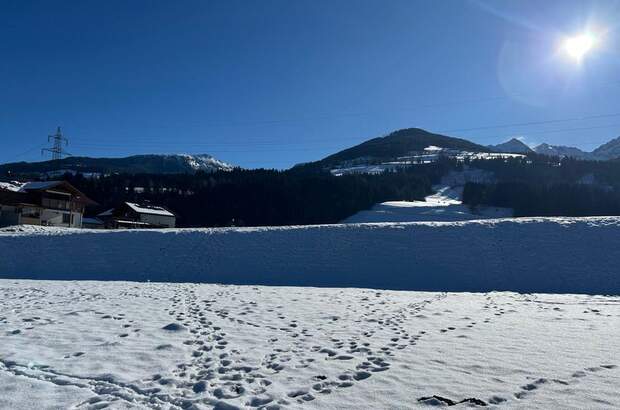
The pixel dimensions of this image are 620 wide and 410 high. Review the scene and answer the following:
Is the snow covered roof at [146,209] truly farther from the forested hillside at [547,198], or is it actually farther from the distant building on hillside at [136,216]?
the forested hillside at [547,198]

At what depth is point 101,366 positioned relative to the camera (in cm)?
696

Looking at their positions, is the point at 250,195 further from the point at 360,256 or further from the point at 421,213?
the point at 360,256

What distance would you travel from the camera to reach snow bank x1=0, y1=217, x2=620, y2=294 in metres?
20.8

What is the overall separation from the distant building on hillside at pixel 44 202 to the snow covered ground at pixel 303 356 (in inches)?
2275

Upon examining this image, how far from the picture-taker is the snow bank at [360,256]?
68.2 ft

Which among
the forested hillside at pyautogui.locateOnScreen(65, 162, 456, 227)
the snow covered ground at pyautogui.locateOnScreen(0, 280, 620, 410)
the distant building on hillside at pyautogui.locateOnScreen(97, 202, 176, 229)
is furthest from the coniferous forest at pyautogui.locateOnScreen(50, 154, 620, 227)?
the snow covered ground at pyautogui.locateOnScreen(0, 280, 620, 410)

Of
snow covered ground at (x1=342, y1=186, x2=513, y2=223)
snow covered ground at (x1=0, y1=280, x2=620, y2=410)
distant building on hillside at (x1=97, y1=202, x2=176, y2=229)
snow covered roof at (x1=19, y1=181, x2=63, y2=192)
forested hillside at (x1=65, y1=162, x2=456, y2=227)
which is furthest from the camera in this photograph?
forested hillside at (x1=65, y1=162, x2=456, y2=227)

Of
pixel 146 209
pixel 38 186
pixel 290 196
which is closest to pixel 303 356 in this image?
pixel 38 186

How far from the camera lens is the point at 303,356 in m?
7.64

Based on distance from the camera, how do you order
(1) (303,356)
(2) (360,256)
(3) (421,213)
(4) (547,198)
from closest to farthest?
(1) (303,356), (2) (360,256), (3) (421,213), (4) (547,198)

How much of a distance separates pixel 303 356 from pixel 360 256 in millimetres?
16409

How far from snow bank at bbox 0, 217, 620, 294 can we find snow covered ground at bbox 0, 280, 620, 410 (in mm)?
7810

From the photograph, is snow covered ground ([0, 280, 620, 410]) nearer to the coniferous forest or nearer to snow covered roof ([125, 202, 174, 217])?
snow covered roof ([125, 202, 174, 217])

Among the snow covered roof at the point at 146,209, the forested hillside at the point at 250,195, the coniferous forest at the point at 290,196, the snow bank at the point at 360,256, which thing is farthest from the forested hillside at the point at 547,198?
the snow bank at the point at 360,256
